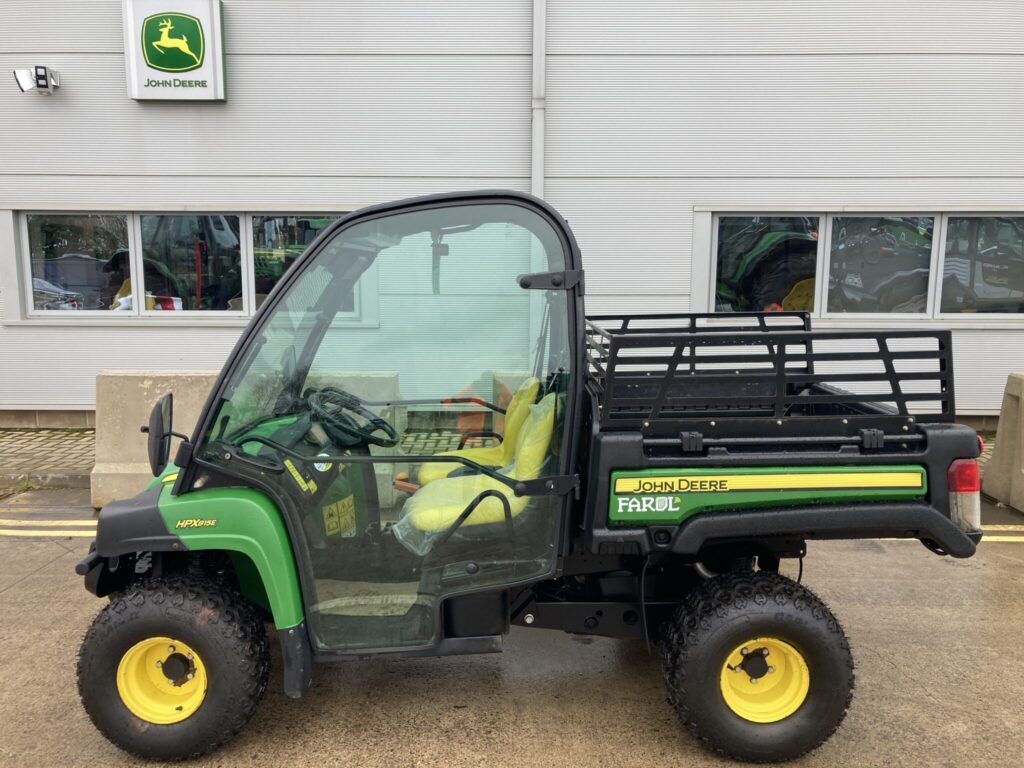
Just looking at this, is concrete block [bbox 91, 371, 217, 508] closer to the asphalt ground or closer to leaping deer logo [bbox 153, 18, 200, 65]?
the asphalt ground

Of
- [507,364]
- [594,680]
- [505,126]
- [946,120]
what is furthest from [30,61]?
[946,120]

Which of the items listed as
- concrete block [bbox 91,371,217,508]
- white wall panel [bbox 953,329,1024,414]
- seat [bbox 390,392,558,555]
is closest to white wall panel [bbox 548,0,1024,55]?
white wall panel [bbox 953,329,1024,414]

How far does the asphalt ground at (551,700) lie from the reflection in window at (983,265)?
4.56m

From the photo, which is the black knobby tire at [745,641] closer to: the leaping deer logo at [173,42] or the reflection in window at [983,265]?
the reflection in window at [983,265]

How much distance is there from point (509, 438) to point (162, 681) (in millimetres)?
1574

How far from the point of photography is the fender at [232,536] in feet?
8.61

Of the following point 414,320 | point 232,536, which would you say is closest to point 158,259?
point 232,536

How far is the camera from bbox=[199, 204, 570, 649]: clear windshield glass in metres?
2.65

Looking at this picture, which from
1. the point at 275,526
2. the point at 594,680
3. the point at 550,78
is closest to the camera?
the point at 275,526

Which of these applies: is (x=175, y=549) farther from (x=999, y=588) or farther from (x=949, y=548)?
(x=999, y=588)

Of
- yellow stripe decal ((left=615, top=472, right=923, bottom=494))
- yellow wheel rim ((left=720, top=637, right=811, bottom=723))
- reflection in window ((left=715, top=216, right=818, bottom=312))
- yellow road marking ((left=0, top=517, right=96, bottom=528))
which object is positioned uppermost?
reflection in window ((left=715, top=216, right=818, bottom=312))

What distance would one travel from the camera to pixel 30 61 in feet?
25.1

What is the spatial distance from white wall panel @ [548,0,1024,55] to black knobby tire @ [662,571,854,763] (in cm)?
631

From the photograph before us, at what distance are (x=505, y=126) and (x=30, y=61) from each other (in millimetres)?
4986
